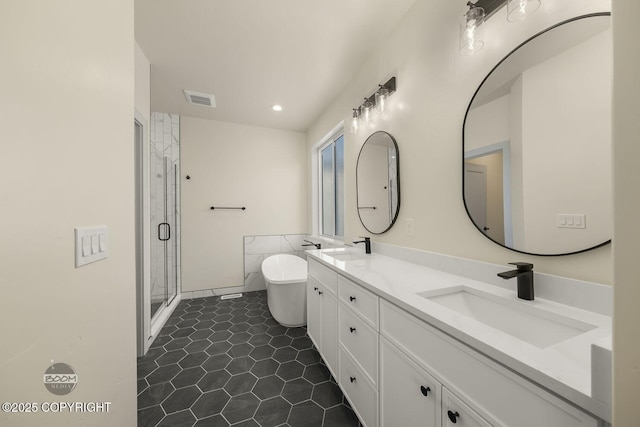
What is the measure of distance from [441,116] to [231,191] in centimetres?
299

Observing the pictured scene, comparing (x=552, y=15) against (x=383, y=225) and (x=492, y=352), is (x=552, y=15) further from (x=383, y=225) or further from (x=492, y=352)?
(x=383, y=225)

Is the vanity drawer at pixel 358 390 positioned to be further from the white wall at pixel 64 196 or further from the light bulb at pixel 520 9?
the light bulb at pixel 520 9

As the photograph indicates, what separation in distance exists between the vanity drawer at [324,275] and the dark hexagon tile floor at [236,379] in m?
0.68

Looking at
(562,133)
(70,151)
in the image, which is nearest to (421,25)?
(562,133)

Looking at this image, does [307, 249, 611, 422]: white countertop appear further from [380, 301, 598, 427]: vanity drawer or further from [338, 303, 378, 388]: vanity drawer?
[338, 303, 378, 388]: vanity drawer

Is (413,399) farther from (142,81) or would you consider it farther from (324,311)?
(142,81)

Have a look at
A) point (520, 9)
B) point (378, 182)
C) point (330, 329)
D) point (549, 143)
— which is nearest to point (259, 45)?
point (378, 182)

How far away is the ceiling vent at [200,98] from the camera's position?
2.64 m

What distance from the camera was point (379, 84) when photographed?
1969 millimetres

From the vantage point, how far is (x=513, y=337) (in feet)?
2.07

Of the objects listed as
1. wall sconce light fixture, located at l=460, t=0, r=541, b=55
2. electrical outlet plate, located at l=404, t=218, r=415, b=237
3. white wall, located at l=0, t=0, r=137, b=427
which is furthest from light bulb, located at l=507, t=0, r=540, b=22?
white wall, located at l=0, t=0, r=137, b=427

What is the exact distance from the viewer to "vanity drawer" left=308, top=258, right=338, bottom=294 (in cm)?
156

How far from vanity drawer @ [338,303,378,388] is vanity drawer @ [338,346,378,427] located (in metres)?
0.05

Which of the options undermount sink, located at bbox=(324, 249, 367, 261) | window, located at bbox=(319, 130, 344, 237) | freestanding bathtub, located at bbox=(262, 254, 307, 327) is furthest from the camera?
window, located at bbox=(319, 130, 344, 237)
